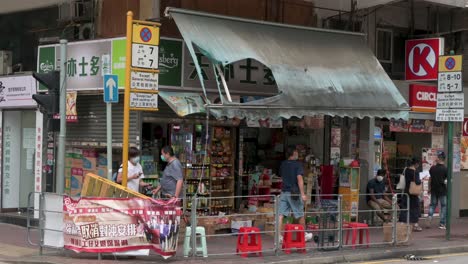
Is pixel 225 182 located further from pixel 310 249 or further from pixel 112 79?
pixel 112 79

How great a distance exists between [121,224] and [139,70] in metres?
2.43

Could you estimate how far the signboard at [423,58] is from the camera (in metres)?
16.6

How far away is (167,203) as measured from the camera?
33.6 ft

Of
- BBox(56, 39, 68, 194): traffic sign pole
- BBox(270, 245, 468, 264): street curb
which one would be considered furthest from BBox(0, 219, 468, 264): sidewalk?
BBox(56, 39, 68, 194): traffic sign pole

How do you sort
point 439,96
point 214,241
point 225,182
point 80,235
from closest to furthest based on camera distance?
point 80,235
point 214,241
point 439,96
point 225,182

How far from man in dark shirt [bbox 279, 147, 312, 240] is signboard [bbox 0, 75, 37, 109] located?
6241mm

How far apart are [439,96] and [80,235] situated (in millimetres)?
8063

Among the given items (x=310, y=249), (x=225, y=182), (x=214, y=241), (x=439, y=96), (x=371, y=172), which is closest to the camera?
(x=310, y=249)

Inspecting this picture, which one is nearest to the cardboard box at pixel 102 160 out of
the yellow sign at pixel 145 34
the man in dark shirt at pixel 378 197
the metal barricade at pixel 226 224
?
the metal barricade at pixel 226 224

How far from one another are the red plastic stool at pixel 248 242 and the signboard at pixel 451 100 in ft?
17.4

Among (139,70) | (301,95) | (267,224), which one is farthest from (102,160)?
(301,95)

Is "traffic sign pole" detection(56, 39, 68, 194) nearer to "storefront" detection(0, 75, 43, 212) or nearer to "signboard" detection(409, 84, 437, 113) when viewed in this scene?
"storefront" detection(0, 75, 43, 212)

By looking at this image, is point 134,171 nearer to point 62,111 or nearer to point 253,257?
point 62,111

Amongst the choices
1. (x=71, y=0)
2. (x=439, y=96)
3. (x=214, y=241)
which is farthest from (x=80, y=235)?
(x=439, y=96)
